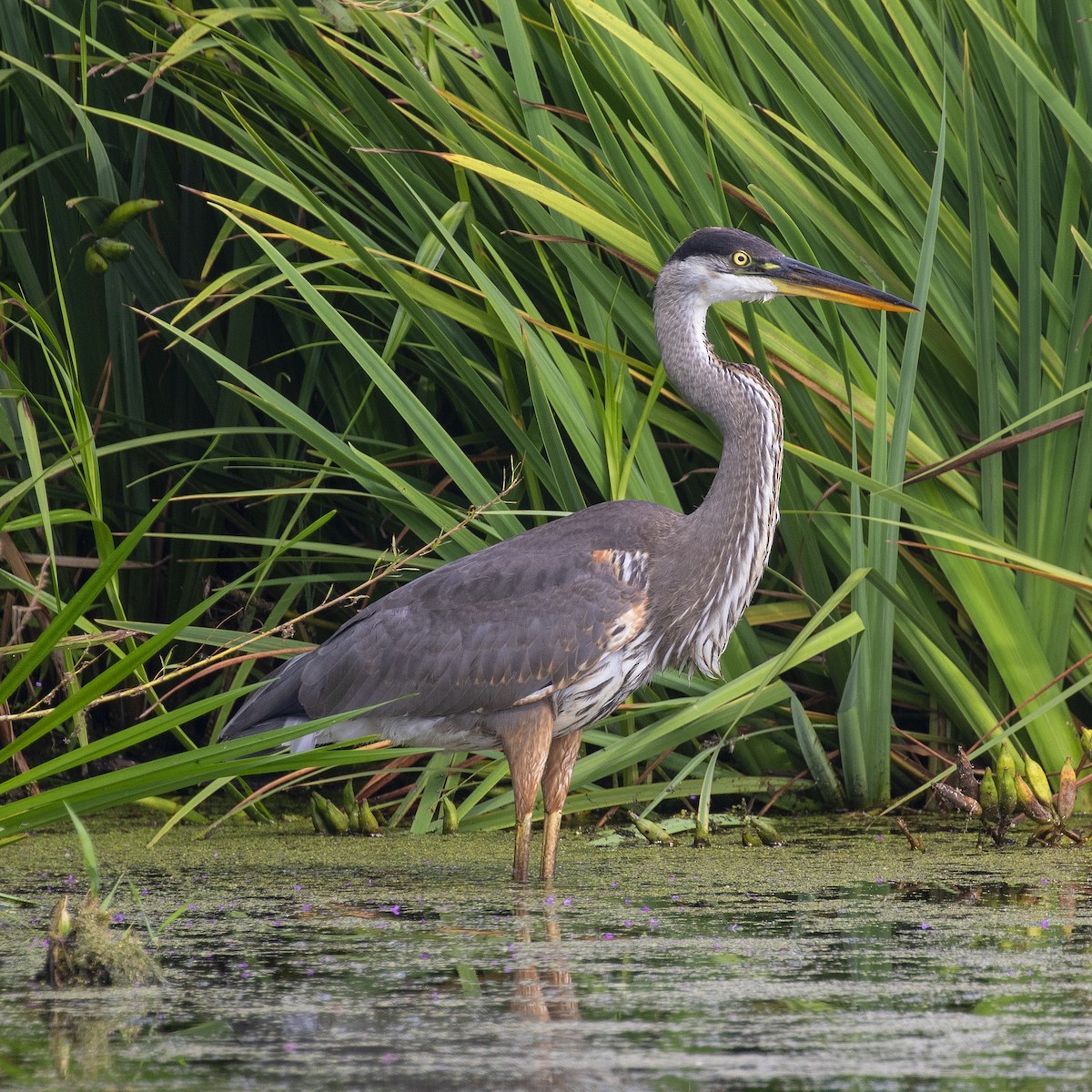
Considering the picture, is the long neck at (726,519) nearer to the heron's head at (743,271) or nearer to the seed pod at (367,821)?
the heron's head at (743,271)

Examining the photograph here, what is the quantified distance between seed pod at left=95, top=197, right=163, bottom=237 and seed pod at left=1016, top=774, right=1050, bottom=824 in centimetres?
282

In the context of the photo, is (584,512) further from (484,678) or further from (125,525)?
(125,525)

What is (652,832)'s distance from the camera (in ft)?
13.9

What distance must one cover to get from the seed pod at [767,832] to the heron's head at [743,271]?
1354mm

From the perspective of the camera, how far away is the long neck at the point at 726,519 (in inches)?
168

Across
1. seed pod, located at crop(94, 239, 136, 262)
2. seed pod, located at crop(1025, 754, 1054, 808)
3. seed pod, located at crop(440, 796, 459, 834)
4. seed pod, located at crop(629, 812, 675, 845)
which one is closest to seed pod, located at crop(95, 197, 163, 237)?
seed pod, located at crop(94, 239, 136, 262)

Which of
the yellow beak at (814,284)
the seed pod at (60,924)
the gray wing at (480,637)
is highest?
the yellow beak at (814,284)

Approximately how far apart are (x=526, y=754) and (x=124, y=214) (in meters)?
1.94

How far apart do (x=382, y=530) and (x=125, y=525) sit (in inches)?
38.1

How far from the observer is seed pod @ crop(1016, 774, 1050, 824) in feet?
13.0

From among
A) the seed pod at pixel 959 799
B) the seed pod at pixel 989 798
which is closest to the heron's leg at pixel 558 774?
the seed pod at pixel 959 799

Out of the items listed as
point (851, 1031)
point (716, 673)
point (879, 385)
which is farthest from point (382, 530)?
point (851, 1031)

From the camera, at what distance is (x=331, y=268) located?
5078mm

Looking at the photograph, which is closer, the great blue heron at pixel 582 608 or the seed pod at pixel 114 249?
the great blue heron at pixel 582 608
